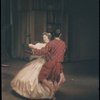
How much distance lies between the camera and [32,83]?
616 centimetres

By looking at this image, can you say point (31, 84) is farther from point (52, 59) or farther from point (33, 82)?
point (52, 59)

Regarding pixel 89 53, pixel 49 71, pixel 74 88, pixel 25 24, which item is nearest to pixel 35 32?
pixel 25 24

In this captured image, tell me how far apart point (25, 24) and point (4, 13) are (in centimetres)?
65

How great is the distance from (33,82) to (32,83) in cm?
2

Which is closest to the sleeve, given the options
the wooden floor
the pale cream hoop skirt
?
the pale cream hoop skirt

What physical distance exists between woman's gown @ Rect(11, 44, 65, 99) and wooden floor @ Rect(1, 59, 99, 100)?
175mm

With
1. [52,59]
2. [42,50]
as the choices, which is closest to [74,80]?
[52,59]

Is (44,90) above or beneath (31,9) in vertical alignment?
beneath

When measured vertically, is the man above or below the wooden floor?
above

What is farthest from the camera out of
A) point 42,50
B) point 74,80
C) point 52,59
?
point 74,80

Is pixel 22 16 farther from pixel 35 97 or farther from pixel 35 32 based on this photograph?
pixel 35 97

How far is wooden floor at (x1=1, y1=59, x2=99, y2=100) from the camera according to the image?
257 inches

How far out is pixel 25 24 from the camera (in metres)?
9.84

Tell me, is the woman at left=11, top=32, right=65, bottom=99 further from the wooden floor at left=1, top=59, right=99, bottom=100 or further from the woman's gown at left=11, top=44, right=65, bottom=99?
the wooden floor at left=1, top=59, right=99, bottom=100
